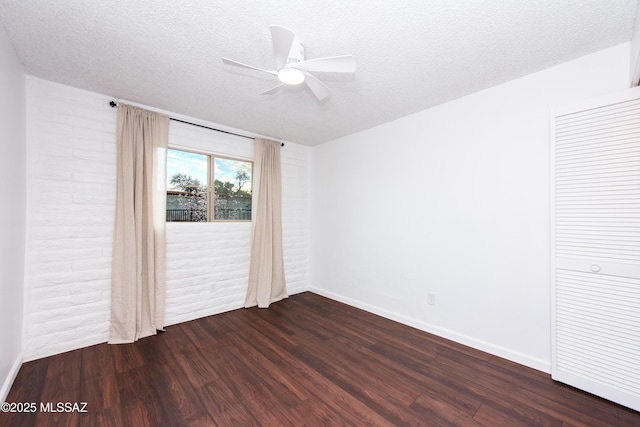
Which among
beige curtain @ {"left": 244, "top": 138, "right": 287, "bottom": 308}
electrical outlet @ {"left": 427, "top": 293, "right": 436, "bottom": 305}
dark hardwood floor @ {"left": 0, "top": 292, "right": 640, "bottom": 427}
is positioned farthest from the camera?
beige curtain @ {"left": 244, "top": 138, "right": 287, "bottom": 308}

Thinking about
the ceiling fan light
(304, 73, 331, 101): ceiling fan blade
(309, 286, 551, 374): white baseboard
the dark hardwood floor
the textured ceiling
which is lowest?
the dark hardwood floor

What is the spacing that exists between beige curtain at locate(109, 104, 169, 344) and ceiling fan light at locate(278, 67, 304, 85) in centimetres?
192

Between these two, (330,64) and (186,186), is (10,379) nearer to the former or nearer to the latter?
(186,186)

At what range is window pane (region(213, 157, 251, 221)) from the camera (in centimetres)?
349

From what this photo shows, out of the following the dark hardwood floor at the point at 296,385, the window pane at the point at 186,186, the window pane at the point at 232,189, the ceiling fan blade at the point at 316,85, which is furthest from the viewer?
the window pane at the point at 232,189

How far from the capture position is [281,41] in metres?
1.47

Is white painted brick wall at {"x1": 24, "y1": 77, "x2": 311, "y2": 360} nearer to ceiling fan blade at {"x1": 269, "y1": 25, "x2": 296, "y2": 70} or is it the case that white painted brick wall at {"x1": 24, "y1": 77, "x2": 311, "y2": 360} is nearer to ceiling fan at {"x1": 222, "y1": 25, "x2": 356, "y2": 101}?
ceiling fan at {"x1": 222, "y1": 25, "x2": 356, "y2": 101}

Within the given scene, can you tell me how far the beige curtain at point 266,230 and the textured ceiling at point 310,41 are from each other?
1.21 metres

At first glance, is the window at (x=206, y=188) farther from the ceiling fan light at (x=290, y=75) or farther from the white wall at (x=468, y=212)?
the ceiling fan light at (x=290, y=75)

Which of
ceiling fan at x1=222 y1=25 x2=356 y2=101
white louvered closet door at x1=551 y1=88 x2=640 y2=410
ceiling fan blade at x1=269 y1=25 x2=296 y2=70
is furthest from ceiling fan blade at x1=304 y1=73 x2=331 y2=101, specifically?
white louvered closet door at x1=551 y1=88 x2=640 y2=410

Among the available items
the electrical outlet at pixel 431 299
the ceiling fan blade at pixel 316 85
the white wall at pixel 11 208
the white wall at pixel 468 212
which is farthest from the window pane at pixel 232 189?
the electrical outlet at pixel 431 299

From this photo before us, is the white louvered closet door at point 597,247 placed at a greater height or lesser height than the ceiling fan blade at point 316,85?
lesser

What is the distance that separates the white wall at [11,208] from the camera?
5.67 ft

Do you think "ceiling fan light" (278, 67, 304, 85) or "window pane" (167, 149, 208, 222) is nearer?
"ceiling fan light" (278, 67, 304, 85)
